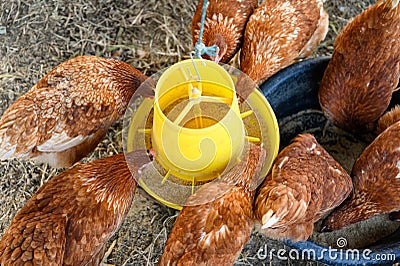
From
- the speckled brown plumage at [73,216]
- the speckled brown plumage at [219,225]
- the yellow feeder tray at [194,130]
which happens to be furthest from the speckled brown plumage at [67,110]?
the speckled brown plumage at [219,225]


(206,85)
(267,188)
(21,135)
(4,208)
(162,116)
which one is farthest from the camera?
(4,208)

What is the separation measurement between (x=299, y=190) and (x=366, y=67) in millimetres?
724

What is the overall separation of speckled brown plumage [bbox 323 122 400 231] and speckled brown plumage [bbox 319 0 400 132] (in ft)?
0.73

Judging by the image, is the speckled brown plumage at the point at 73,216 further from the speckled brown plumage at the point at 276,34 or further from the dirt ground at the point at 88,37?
the speckled brown plumage at the point at 276,34

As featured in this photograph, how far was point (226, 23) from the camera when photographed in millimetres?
2301

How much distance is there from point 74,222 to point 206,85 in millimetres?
760

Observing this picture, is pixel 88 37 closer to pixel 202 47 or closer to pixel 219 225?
pixel 202 47

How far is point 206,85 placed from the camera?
65.1 inches

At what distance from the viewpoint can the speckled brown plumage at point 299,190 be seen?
1.68m

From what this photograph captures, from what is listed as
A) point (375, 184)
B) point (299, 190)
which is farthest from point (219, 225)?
point (375, 184)

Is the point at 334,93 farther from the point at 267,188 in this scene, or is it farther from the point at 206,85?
the point at 206,85

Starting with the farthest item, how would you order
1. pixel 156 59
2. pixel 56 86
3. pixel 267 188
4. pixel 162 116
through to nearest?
pixel 156 59, pixel 56 86, pixel 267 188, pixel 162 116

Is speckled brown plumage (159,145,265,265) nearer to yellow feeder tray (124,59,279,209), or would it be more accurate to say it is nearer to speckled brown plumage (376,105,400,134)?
yellow feeder tray (124,59,279,209)

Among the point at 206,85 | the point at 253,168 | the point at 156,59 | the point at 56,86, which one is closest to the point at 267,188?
the point at 253,168
